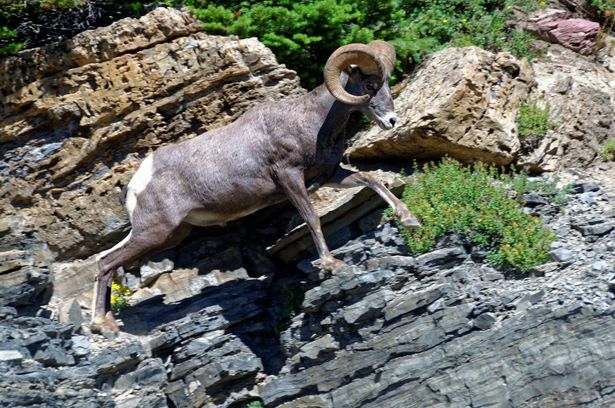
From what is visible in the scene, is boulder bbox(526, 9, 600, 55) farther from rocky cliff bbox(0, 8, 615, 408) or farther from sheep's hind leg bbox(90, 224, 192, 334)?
sheep's hind leg bbox(90, 224, 192, 334)

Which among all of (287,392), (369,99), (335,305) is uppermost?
(369,99)

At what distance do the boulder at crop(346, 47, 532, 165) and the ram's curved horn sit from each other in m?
1.36

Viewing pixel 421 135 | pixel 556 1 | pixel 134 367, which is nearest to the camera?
pixel 134 367

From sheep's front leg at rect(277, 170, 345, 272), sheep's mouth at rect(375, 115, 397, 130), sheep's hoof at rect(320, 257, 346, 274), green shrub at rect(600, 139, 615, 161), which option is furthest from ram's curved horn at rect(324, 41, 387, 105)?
green shrub at rect(600, 139, 615, 161)

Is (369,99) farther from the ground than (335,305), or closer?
farther from the ground

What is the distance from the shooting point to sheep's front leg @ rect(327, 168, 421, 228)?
1122 centimetres

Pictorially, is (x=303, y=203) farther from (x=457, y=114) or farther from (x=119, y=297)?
(x=119, y=297)

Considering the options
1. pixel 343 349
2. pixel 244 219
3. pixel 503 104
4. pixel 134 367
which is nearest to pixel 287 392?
pixel 343 349

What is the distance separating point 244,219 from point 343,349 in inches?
110

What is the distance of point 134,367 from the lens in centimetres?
1150

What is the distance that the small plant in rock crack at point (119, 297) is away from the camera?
487 inches

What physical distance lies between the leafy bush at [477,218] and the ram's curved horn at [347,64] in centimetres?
139

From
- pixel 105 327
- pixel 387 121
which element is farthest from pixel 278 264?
pixel 387 121

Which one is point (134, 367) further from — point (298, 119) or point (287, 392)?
point (298, 119)
